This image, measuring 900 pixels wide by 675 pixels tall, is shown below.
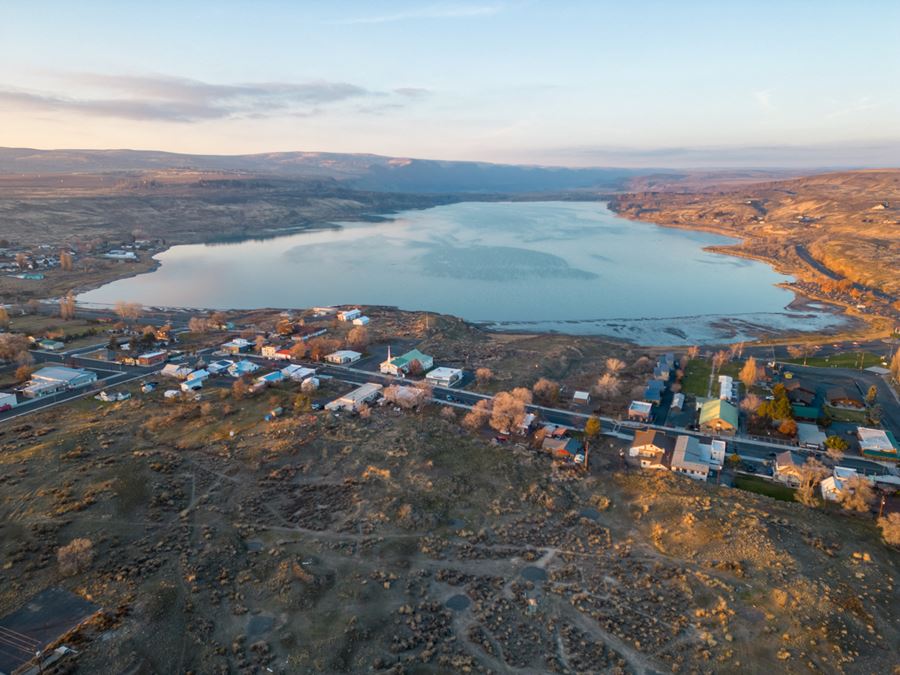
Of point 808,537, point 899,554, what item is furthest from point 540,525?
point 899,554

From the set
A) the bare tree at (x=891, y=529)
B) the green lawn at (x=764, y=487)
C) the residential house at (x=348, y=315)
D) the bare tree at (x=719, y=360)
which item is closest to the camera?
the bare tree at (x=891, y=529)

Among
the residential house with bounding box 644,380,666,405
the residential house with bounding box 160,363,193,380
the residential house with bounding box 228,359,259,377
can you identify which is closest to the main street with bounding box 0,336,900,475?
the residential house with bounding box 160,363,193,380

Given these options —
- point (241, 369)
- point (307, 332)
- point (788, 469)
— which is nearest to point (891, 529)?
point (788, 469)

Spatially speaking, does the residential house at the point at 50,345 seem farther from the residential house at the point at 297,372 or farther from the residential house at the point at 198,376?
the residential house at the point at 297,372

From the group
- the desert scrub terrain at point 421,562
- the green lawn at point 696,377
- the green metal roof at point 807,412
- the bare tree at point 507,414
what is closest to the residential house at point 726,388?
the green lawn at point 696,377

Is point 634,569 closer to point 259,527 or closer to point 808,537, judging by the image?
point 808,537

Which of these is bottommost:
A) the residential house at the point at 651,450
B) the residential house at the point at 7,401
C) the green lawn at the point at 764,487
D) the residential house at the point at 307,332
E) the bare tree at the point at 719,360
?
the green lawn at the point at 764,487
